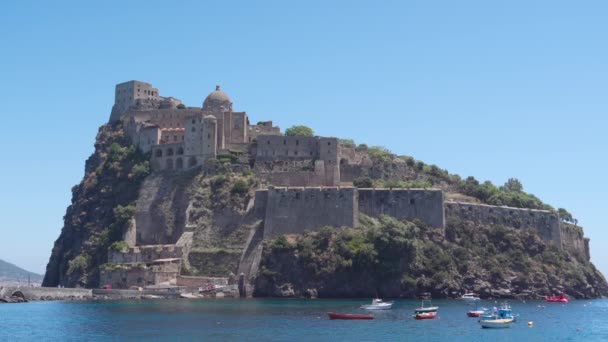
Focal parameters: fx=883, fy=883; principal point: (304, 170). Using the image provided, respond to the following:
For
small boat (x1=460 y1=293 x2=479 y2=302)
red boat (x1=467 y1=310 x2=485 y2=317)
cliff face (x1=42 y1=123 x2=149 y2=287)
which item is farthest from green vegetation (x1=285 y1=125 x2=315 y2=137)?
red boat (x1=467 y1=310 x2=485 y2=317)

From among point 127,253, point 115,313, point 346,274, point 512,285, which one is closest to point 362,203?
point 346,274

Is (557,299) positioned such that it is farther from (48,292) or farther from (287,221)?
(48,292)

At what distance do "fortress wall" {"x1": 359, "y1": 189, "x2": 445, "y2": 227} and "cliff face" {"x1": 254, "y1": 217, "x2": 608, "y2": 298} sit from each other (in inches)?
65.3

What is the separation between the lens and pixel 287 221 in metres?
88.8

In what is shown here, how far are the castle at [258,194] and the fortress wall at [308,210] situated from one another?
0.33ft

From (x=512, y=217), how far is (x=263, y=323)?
46.3 metres

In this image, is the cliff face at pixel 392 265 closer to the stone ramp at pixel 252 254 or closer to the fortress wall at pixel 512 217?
the stone ramp at pixel 252 254

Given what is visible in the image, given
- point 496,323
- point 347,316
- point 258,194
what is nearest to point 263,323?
point 347,316

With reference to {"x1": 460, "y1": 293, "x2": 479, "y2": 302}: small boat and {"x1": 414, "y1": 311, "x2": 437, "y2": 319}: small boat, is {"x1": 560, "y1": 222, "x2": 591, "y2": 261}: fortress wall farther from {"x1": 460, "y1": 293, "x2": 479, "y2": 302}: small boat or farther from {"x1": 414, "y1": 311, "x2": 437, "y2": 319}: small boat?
{"x1": 414, "y1": 311, "x2": 437, "y2": 319}: small boat

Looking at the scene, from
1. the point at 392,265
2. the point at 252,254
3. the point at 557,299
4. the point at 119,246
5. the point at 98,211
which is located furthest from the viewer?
the point at 98,211

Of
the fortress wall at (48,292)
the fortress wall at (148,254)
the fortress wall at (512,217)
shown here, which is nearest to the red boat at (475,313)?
the fortress wall at (512,217)

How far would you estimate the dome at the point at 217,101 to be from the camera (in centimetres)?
10406

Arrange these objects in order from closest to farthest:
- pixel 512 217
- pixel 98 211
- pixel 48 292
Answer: pixel 48 292, pixel 512 217, pixel 98 211

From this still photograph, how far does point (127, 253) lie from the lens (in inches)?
3561
